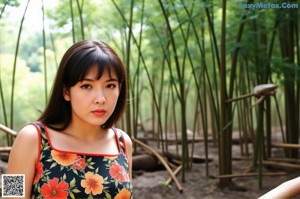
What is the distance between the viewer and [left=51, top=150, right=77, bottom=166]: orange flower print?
979 mm

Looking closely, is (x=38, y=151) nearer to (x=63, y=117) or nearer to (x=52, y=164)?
(x=52, y=164)

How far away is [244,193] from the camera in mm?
3318

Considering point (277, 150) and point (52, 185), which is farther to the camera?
point (277, 150)

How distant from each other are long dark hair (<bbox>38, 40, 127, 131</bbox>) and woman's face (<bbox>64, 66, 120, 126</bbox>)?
0.6 inches

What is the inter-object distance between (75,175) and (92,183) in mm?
51

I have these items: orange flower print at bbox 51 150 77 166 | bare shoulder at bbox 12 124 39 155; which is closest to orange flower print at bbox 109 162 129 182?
orange flower print at bbox 51 150 77 166

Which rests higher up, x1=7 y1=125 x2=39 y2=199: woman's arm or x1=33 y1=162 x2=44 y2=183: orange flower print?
x1=7 y1=125 x2=39 y2=199: woman's arm

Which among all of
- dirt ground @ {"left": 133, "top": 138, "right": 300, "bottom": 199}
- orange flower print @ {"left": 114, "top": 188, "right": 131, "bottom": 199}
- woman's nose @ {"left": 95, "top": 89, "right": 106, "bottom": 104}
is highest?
woman's nose @ {"left": 95, "top": 89, "right": 106, "bottom": 104}

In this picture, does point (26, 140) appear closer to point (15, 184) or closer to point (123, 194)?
point (15, 184)

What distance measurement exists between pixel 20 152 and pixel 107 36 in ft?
22.9

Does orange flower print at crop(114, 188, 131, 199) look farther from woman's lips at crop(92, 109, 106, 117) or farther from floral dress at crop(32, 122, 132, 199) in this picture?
woman's lips at crop(92, 109, 106, 117)

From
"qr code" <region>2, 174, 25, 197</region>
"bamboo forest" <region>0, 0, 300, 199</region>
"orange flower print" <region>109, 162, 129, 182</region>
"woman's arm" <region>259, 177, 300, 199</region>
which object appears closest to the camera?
"woman's arm" <region>259, 177, 300, 199</region>

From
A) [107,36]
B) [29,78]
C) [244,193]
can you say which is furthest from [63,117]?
[29,78]

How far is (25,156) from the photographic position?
935mm
